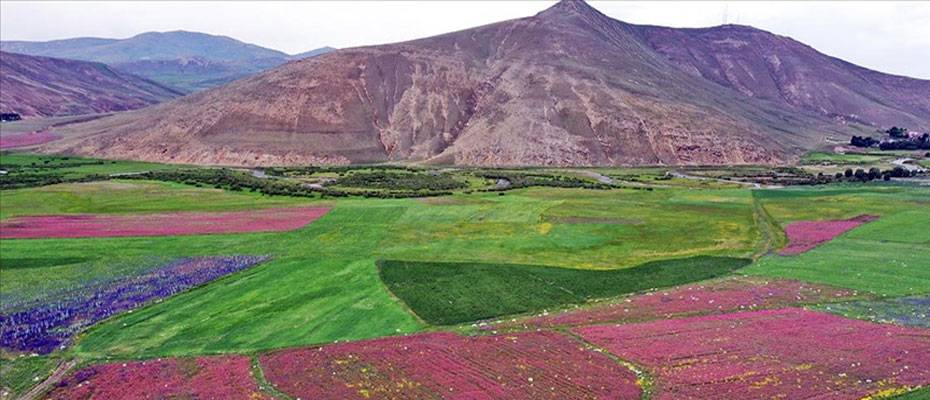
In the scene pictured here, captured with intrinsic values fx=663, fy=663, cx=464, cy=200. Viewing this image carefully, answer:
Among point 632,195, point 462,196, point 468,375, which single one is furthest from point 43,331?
point 632,195

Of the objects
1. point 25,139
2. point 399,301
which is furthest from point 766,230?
point 25,139

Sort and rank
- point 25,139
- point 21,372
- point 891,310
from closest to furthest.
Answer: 1. point 21,372
2. point 891,310
3. point 25,139

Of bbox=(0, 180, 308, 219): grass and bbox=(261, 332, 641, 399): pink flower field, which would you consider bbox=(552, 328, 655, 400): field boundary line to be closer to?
bbox=(261, 332, 641, 399): pink flower field

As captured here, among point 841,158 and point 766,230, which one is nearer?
point 766,230

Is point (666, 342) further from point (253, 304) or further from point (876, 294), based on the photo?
point (253, 304)

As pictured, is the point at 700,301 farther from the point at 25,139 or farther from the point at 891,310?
the point at 25,139

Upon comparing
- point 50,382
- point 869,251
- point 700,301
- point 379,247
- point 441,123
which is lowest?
point 50,382
